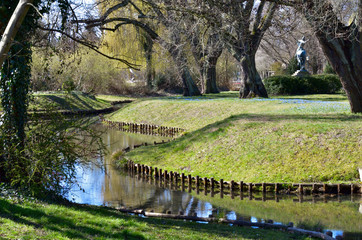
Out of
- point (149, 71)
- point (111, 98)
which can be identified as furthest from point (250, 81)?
point (149, 71)

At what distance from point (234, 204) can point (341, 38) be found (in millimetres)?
8865

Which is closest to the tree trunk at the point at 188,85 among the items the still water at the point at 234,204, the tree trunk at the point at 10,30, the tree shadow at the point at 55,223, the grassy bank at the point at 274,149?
the grassy bank at the point at 274,149

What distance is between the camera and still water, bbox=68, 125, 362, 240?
434 inches

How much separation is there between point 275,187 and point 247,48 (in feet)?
57.4

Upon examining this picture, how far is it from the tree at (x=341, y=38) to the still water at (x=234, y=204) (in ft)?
22.2

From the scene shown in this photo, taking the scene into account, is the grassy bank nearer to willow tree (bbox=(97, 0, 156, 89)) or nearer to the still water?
the still water

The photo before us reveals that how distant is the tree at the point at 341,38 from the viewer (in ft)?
55.5

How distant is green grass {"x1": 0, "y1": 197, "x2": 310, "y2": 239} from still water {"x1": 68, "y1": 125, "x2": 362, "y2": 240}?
1.64 meters

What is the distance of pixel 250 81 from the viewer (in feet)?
101

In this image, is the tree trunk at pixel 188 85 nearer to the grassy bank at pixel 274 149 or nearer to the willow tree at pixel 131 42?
the willow tree at pixel 131 42

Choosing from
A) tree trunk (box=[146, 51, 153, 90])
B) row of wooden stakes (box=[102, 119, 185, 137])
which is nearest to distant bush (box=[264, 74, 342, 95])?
row of wooden stakes (box=[102, 119, 185, 137])

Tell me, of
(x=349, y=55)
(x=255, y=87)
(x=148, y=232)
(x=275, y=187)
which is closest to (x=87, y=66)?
(x=255, y=87)

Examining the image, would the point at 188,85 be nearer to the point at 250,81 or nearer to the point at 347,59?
the point at 250,81

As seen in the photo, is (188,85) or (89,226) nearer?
Answer: (89,226)
